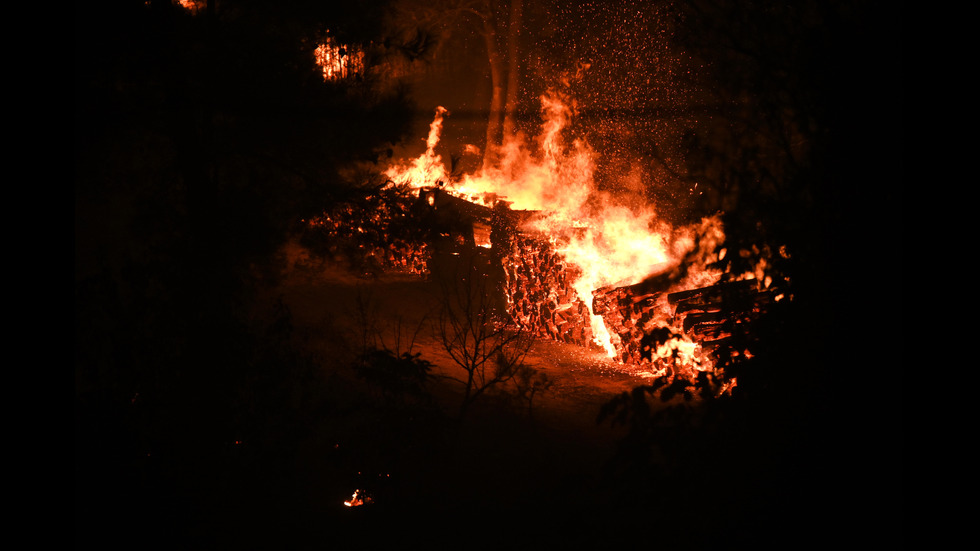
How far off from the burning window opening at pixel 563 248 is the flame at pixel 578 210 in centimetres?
3

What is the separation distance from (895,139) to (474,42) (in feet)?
79.0

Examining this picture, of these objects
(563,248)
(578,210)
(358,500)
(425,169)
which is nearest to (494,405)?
(358,500)

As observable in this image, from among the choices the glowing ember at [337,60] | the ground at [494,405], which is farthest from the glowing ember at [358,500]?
the glowing ember at [337,60]

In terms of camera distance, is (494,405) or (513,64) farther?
(513,64)

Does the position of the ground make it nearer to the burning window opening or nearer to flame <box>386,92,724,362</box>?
the burning window opening

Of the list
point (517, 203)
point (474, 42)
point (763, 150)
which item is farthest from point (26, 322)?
point (474, 42)

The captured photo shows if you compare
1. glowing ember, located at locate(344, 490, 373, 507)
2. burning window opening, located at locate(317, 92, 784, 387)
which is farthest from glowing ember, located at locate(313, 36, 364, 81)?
glowing ember, located at locate(344, 490, 373, 507)

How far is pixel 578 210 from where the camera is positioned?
49.7ft

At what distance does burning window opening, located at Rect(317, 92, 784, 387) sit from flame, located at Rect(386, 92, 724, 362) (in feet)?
0.10

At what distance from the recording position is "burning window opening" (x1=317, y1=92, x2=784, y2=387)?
6.18m

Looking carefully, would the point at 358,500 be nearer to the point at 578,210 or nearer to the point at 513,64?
the point at 578,210

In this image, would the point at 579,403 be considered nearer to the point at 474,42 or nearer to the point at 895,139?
the point at 895,139

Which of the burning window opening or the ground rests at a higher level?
the burning window opening

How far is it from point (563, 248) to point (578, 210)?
137 inches
